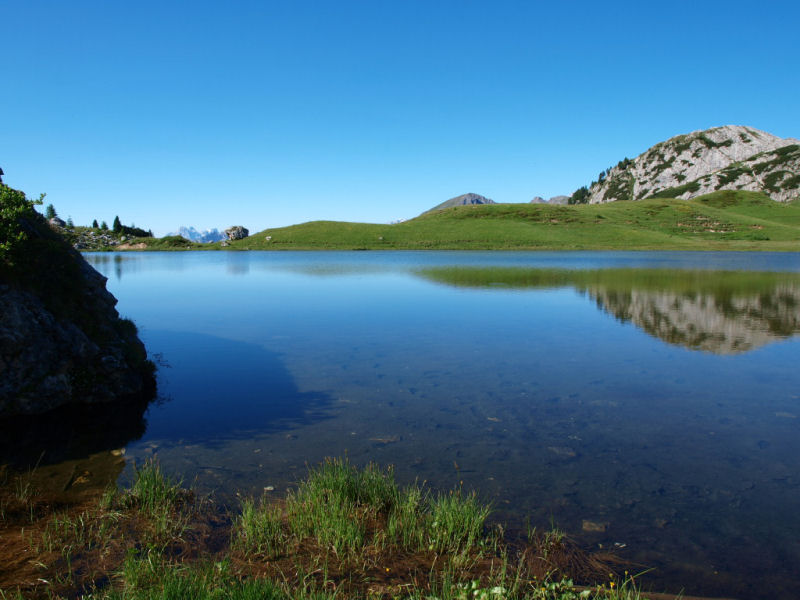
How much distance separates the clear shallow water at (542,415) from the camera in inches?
301

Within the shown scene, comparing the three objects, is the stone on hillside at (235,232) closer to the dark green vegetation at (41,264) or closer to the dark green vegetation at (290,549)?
the dark green vegetation at (41,264)

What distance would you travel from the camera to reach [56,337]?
12.8 m

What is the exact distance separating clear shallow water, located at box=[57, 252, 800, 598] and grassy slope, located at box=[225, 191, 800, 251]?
96859mm

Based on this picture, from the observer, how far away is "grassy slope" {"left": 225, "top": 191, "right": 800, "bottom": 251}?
118250mm

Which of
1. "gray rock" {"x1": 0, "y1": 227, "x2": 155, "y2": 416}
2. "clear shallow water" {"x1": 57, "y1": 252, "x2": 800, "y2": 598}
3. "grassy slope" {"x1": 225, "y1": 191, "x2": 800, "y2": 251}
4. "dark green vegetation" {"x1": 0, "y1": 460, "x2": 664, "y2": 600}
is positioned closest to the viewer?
"dark green vegetation" {"x1": 0, "y1": 460, "x2": 664, "y2": 600}

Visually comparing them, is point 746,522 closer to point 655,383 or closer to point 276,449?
point 655,383

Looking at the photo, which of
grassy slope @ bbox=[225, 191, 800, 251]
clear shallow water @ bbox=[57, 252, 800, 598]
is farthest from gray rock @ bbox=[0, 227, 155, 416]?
grassy slope @ bbox=[225, 191, 800, 251]

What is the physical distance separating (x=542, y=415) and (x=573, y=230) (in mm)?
129254

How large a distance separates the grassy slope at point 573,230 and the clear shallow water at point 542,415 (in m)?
96.9

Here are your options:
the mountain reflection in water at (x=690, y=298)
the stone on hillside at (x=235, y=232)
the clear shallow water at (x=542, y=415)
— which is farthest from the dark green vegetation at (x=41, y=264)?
the stone on hillside at (x=235, y=232)

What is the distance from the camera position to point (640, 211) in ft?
511

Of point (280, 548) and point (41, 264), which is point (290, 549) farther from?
point (41, 264)

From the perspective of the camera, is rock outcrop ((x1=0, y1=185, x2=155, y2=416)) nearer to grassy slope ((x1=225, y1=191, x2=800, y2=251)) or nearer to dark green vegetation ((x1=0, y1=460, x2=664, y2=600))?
dark green vegetation ((x1=0, y1=460, x2=664, y2=600))

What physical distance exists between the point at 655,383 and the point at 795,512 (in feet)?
23.7
